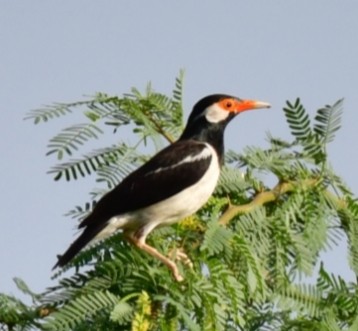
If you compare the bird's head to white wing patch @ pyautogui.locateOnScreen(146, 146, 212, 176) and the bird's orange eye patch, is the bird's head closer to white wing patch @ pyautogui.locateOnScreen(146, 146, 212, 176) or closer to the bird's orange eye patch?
the bird's orange eye patch

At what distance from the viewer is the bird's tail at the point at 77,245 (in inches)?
181

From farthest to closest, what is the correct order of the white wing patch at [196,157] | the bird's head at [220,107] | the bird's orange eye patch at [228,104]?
the bird's orange eye patch at [228,104]
the bird's head at [220,107]
the white wing patch at [196,157]

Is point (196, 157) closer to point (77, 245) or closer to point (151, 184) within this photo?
point (151, 184)

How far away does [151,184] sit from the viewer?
5.98m

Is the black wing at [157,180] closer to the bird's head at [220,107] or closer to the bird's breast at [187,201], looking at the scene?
the bird's breast at [187,201]

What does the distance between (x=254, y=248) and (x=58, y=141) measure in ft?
3.22

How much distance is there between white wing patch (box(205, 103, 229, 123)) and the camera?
686 cm

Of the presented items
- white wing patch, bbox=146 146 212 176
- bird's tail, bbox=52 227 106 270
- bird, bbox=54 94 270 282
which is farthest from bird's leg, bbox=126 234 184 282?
white wing patch, bbox=146 146 212 176

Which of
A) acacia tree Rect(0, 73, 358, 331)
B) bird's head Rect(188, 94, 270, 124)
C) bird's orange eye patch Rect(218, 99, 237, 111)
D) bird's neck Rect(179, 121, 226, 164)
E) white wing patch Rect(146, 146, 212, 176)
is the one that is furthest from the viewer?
bird's orange eye patch Rect(218, 99, 237, 111)

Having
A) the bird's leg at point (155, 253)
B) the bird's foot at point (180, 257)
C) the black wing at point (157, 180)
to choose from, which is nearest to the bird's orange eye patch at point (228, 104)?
the black wing at point (157, 180)

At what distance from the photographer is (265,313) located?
14.5 ft

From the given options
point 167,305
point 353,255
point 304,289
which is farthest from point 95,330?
point 353,255

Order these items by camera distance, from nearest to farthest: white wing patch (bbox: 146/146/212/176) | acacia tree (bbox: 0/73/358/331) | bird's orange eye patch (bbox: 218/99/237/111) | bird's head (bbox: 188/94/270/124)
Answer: acacia tree (bbox: 0/73/358/331) < white wing patch (bbox: 146/146/212/176) < bird's head (bbox: 188/94/270/124) < bird's orange eye patch (bbox: 218/99/237/111)

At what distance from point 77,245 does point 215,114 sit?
2.32 metres
